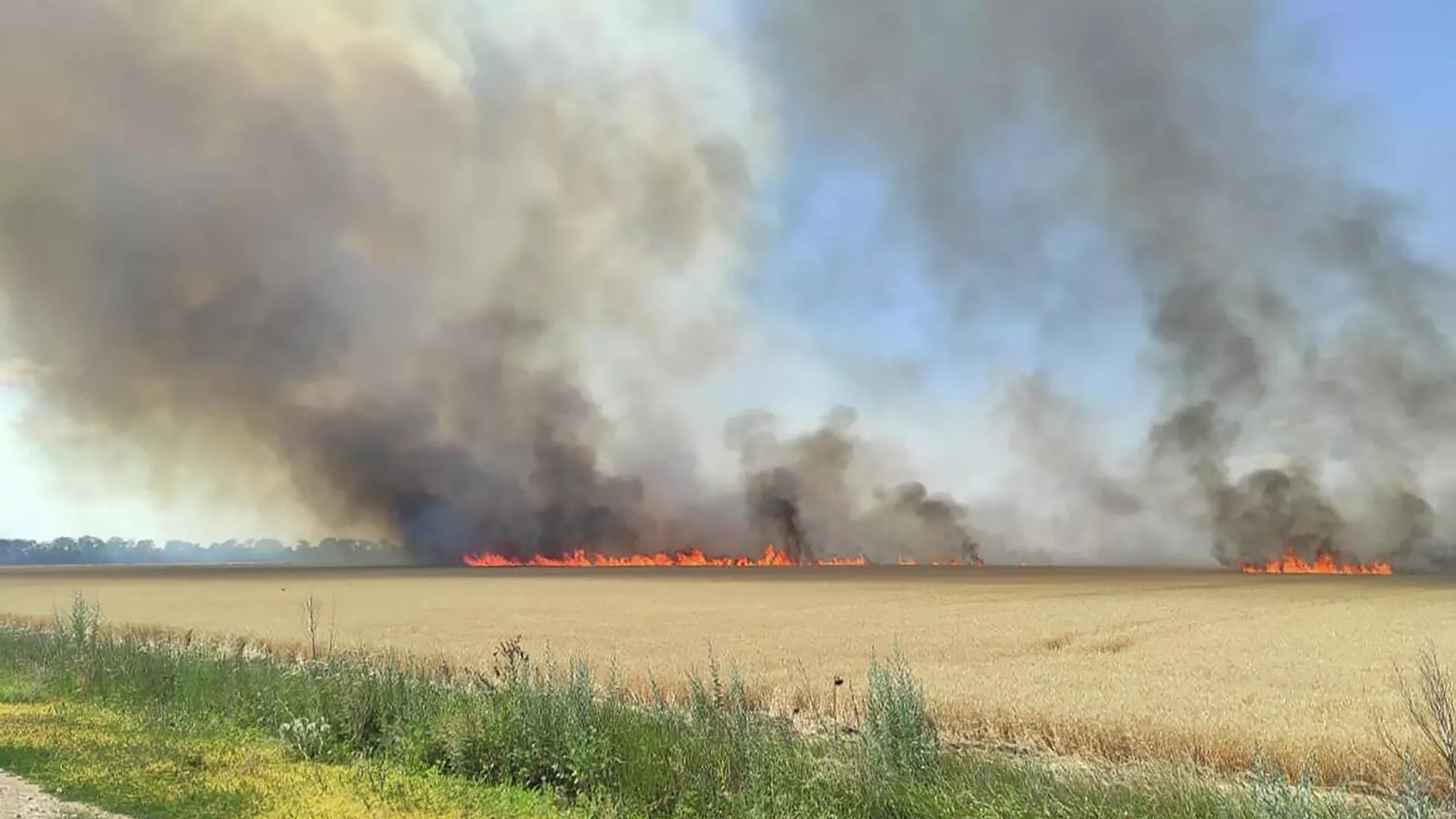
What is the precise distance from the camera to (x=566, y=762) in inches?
537

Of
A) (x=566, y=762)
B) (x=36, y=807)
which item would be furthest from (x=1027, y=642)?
(x=36, y=807)

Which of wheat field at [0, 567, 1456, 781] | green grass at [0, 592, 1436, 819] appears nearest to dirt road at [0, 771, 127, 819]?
green grass at [0, 592, 1436, 819]

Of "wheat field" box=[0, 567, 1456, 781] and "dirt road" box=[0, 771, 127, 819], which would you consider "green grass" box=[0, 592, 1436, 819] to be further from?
"wheat field" box=[0, 567, 1456, 781]

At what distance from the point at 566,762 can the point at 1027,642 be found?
2988 cm

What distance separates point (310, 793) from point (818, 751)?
7.60 metres

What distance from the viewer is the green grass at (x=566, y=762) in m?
10.7

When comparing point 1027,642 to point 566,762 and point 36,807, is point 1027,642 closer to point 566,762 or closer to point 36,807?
point 566,762

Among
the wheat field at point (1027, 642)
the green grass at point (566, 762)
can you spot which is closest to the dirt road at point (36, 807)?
the green grass at point (566, 762)

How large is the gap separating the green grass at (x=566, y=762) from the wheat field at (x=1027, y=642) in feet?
14.3

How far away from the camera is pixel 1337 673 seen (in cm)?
2789

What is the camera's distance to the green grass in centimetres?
1069

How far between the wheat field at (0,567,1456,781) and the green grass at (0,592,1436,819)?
435 cm

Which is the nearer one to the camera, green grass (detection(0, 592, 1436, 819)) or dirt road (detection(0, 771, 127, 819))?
Answer: green grass (detection(0, 592, 1436, 819))

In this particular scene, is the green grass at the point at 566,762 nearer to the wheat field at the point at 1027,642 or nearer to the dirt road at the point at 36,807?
the dirt road at the point at 36,807
